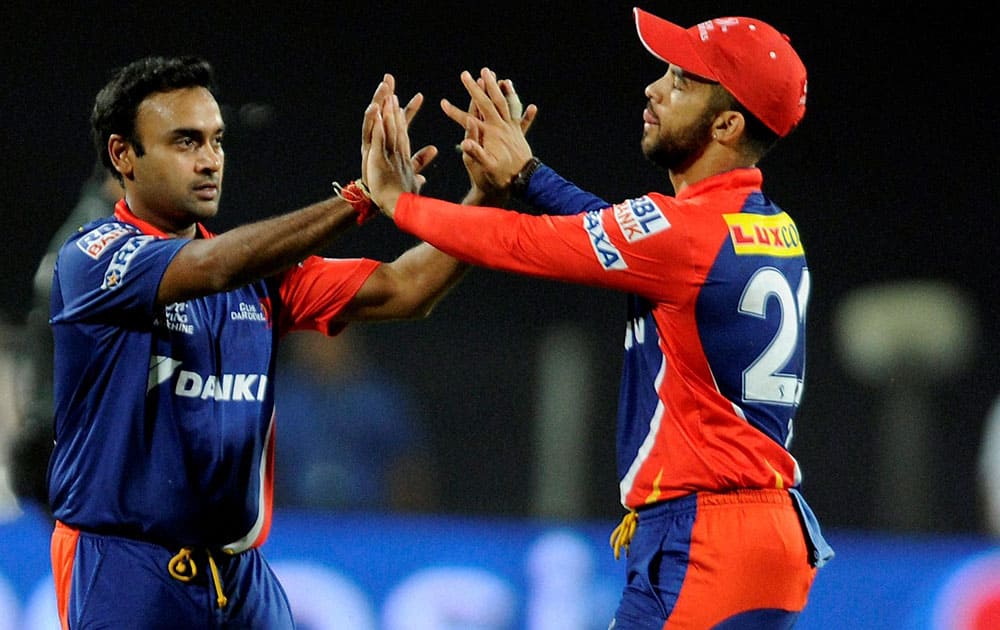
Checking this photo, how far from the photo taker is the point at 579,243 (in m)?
2.72

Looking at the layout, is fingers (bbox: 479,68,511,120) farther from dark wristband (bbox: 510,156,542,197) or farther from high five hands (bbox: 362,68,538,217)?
dark wristband (bbox: 510,156,542,197)

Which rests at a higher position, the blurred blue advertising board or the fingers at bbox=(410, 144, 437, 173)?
the fingers at bbox=(410, 144, 437, 173)

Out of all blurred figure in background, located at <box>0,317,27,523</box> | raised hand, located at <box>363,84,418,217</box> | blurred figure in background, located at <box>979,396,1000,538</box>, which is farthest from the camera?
blurred figure in background, located at <box>979,396,1000,538</box>

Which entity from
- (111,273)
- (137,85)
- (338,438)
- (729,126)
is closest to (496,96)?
(729,126)

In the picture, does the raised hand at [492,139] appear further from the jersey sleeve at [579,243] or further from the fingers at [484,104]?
the jersey sleeve at [579,243]

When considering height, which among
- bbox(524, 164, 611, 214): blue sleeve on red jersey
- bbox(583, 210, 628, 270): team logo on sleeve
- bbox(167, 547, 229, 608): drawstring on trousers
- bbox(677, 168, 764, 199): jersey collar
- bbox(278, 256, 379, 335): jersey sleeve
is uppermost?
bbox(677, 168, 764, 199): jersey collar

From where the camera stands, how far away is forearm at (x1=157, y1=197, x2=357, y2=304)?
279cm

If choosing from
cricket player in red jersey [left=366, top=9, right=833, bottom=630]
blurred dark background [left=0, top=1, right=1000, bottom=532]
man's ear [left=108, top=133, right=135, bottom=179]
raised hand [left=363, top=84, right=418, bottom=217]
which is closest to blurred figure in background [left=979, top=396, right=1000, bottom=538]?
blurred dark background [left=0, top=1, right=1000, bottom=532]

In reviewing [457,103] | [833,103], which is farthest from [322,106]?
[833,103]

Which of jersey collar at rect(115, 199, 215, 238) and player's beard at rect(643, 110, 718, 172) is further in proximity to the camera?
jersey collar at rect(115, 199, 215, 238)

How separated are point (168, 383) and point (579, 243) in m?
0.88

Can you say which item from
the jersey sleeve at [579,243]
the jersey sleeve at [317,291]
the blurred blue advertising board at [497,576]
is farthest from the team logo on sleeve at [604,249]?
the blurred blue advertising board at [497,576]

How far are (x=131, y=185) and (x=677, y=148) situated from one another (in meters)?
1.18

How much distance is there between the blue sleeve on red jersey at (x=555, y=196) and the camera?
2916 mm
